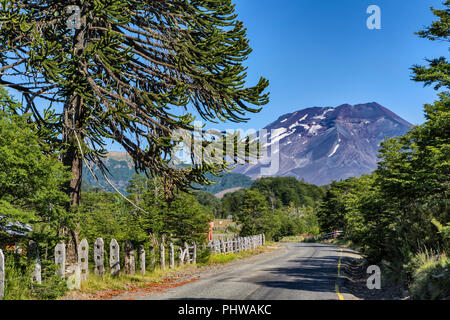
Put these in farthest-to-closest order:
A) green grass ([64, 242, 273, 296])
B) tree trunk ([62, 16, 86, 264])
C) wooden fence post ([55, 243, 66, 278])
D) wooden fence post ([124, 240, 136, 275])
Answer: wooden fence post ([124, 240, 136, 275]) → tree trunk ([62, 16, 86, 264]) → green grass ([64, 242, 273, 296]) → wooden fence post ([55, 243, 66, 278])

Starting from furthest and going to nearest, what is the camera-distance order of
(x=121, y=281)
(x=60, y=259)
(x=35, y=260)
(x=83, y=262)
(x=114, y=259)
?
(x=114, y=259), (x=121, y=281), (x=83, y=262), (x=60, y=259), (x=35, y=260)

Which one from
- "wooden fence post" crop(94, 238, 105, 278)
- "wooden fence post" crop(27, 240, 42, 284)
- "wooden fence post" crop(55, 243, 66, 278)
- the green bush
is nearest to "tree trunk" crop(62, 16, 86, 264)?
"wooden fence post" crop(94, 238, 105, 278)

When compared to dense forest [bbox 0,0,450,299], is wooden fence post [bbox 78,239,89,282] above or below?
below

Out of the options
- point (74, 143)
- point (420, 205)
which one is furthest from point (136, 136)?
point (420, 205)

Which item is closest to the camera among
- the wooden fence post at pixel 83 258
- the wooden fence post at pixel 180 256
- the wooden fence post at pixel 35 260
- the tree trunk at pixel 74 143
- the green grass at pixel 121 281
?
the wooden fence post at pixel 35 260

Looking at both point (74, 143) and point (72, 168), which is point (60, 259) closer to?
point (72, 168)

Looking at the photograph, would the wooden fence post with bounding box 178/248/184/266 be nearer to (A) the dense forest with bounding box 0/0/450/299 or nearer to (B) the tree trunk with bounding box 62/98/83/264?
(A) the dense forest with bounding box 0/0/450/299

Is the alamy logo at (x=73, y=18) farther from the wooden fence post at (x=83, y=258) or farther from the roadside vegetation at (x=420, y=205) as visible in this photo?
the roadside vegetation at (x=420, y=205)

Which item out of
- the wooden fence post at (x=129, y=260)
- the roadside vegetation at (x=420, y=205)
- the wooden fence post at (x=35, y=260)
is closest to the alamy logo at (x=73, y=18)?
the wooden fence post at (x=35, y=260)
